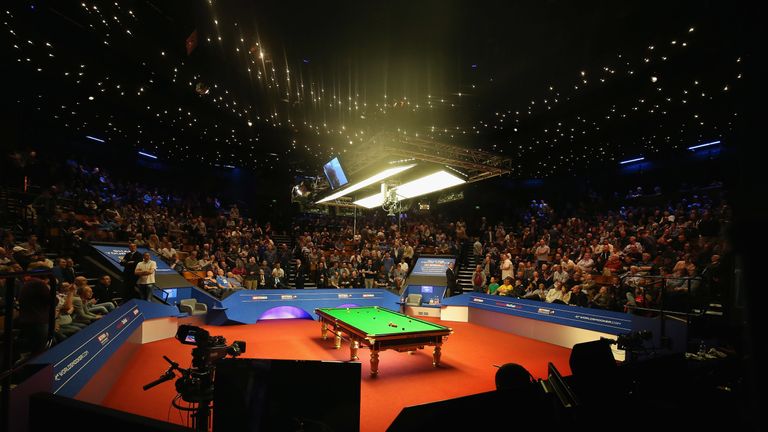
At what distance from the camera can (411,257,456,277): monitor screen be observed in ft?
47.6

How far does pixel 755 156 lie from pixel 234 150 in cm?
2000

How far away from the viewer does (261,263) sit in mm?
14555

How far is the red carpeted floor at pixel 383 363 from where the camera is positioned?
5254mm

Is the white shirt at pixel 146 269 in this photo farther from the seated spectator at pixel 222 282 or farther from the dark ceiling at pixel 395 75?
the dark ceiling at pixel 395 75

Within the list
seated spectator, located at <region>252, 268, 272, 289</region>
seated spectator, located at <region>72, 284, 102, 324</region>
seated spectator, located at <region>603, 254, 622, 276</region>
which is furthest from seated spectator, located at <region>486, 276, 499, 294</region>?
seated spectator, located at <region>72, 284, 102, 324</region>

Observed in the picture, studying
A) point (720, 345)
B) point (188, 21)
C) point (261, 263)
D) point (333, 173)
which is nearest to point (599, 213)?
point (720, 345)

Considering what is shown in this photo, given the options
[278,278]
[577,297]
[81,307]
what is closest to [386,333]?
[81,307]

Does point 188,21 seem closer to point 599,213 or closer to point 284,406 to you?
point 284,406

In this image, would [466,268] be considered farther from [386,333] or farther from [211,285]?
[386,333]

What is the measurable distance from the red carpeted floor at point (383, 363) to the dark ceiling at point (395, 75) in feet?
19.5

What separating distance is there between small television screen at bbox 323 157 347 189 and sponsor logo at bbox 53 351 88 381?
17.6 feet

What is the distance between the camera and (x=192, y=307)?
10273 millimetres

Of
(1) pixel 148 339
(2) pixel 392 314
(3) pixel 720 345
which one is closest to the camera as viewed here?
(3) pixel 720 345

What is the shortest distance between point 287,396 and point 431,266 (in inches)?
A: 512
